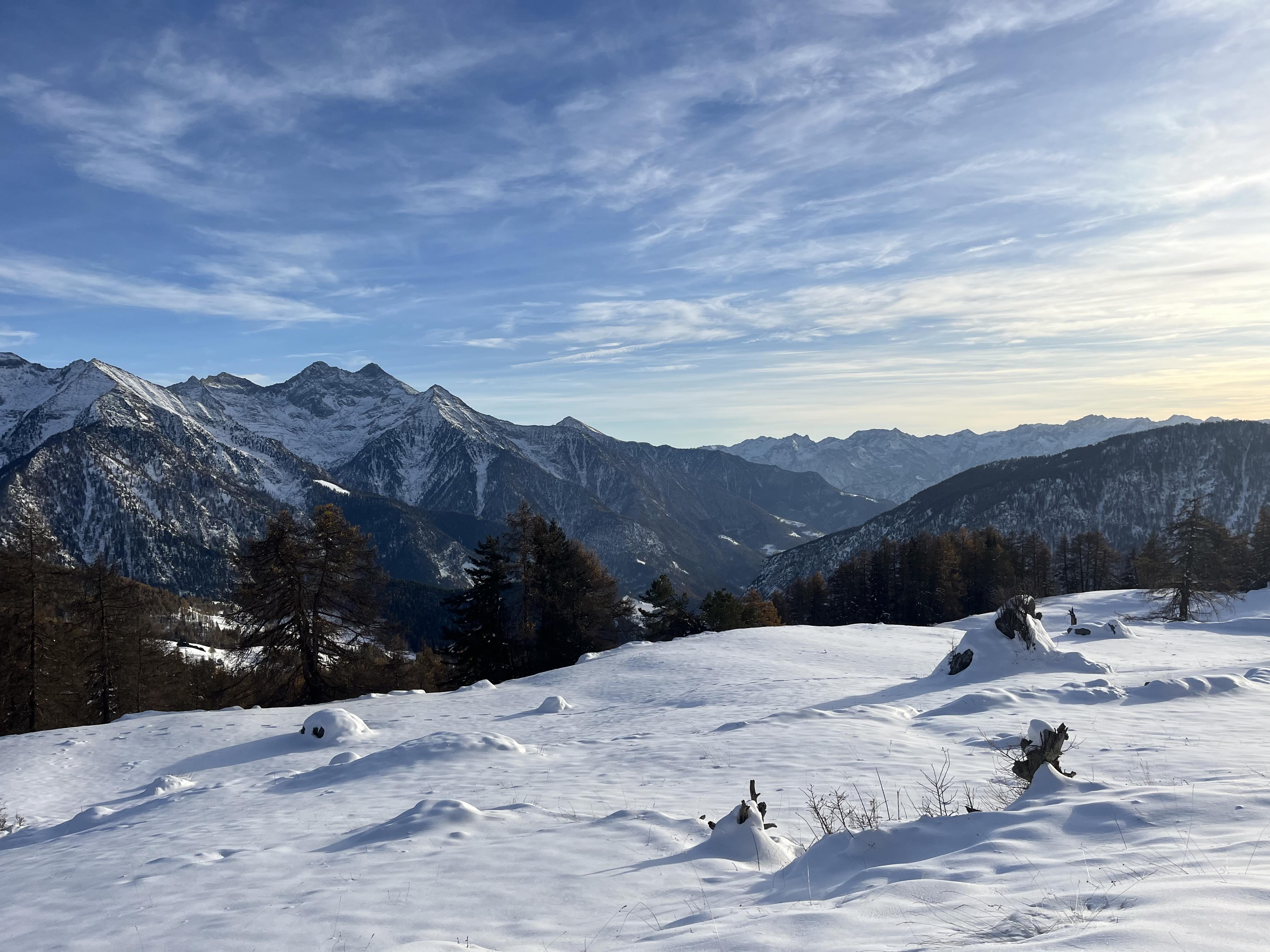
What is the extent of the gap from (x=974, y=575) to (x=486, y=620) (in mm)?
52496

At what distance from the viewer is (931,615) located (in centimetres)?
6469

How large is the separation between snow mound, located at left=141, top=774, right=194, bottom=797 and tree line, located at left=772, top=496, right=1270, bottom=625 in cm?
5016

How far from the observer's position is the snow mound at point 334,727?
16.2 m

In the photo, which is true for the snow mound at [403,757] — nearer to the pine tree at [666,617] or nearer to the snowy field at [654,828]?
the snowy field at [654,828]

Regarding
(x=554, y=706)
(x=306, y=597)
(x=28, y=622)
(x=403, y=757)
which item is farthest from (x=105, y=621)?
(x=403, y=757)

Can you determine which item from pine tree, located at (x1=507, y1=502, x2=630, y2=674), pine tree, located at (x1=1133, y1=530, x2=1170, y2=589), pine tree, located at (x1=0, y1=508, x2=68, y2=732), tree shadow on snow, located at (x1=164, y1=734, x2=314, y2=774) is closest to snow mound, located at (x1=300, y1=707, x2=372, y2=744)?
tree shadow on snow, located at (x1=164, y1=734, x2=314, y2=774)

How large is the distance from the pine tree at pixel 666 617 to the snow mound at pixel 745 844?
38268 mm

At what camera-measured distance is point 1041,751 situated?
8.19 meters

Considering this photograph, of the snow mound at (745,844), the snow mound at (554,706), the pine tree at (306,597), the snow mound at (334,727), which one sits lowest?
the snow mound at (554,706)

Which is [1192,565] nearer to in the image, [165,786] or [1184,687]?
[1184,687]

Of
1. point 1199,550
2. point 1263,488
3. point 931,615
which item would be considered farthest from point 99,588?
point 1263,488

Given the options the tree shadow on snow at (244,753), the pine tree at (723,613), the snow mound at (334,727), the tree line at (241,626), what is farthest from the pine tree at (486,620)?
the tree shadow on snow at (244,753)

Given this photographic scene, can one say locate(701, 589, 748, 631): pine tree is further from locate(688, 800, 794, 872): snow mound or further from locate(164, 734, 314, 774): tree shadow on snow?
locate(688, 800, 794, 872): snow mound

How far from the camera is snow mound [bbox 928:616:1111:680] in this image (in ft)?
63.8
